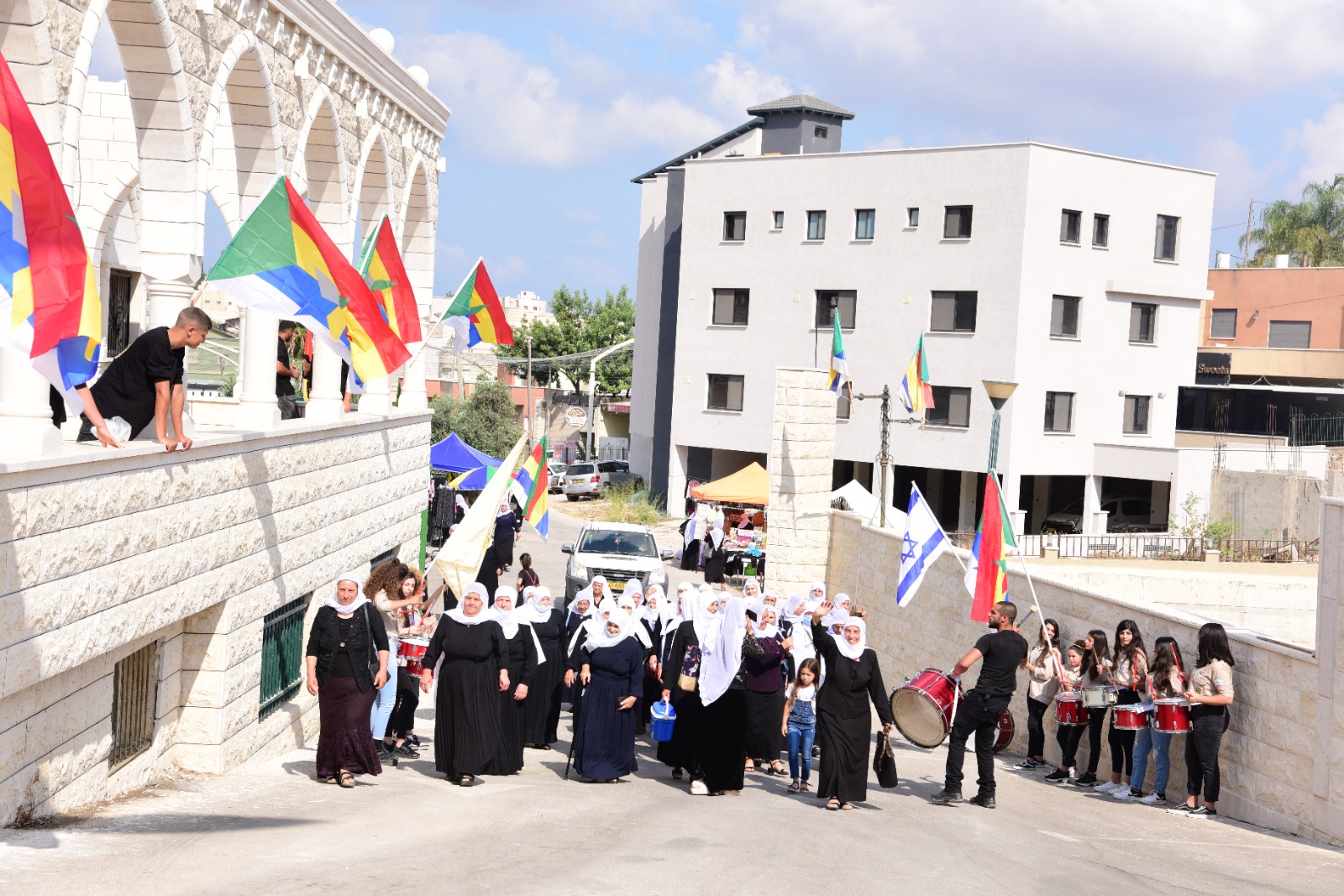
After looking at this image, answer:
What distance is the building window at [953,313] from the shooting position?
37750 mm

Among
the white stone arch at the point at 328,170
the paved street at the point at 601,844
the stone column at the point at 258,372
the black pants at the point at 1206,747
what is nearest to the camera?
the paved street at the point at 601,844

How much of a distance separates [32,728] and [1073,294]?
33386 millimetres

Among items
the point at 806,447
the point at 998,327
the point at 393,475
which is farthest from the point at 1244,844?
the point at 998,327

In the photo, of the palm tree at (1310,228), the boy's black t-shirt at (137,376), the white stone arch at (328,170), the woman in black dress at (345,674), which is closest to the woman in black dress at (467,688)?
the woman in black dress at (345,674)

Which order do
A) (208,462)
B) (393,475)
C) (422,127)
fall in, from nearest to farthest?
(208,462), (393,475), (422,127)

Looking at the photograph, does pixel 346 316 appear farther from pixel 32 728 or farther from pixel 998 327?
pixel 998 327

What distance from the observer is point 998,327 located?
3706 centimetres

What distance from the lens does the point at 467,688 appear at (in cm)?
1077

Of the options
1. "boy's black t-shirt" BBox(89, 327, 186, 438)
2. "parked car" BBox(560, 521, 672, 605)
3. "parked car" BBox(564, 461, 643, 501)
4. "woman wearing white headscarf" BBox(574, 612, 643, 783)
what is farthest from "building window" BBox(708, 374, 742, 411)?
"boy's black t-shirt" BBox(89, 327, 186, 438)

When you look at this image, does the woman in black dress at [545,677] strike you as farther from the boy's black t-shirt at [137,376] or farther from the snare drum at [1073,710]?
the snare drum at [1073,710]

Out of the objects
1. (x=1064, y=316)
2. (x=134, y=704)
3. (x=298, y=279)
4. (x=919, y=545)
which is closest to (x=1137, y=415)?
(x=1064, y=316)

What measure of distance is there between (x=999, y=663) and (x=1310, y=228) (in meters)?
57.0

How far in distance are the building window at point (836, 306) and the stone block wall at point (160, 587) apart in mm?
26045

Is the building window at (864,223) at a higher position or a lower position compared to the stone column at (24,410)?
higher
